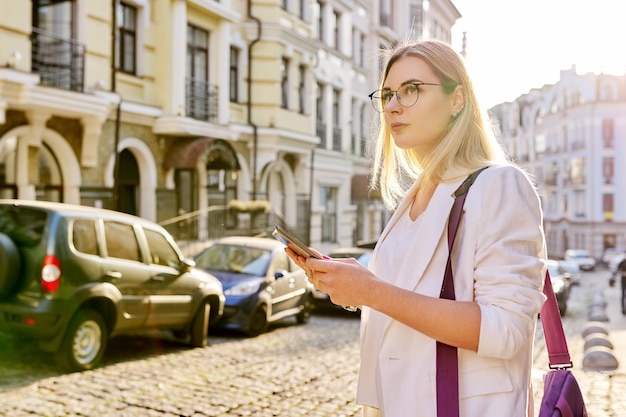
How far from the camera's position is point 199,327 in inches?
426

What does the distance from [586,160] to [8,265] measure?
73.0 metres

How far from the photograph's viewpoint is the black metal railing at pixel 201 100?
20453 mm

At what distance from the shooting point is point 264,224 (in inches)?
925

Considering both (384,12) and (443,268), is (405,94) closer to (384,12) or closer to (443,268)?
(443,268)

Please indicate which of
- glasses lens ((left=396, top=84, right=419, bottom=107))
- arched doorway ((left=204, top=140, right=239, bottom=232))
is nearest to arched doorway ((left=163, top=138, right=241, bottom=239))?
arched doorway ((left=204, top=140, right=239, bottom=232))

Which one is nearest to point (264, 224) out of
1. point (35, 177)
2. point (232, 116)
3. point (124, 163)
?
point (232, 116)

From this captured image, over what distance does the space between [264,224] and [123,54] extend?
7.20m

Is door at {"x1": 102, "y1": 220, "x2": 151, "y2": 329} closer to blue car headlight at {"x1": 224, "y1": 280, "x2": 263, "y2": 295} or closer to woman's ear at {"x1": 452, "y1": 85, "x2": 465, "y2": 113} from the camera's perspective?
blue car headlight at {"x1": 224, "y1": 280, "x2": 263, "y2": 295}

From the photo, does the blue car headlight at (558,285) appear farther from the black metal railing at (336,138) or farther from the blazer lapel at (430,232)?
the blazer lapel at (430,232)

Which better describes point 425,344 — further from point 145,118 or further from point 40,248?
point 145,118

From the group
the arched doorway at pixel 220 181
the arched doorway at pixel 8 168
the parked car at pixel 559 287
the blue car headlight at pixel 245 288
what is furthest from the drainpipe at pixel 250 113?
the blue car headlight at pixel 245 288

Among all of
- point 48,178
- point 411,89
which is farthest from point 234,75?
point 411,89

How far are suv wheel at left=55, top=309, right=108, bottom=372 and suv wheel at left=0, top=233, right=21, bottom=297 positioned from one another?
0.76 m

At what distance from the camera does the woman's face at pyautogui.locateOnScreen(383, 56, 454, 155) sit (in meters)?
2.23
